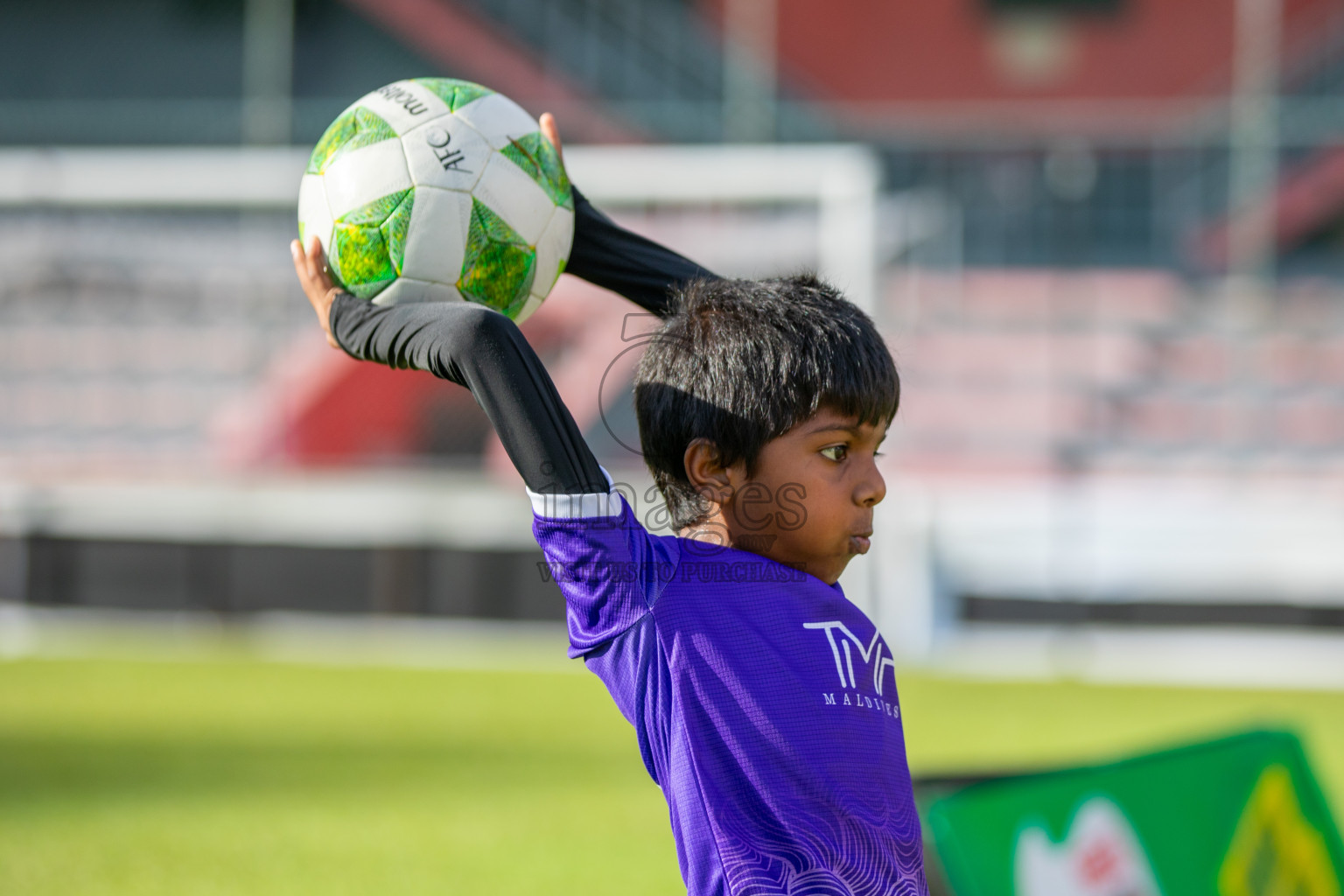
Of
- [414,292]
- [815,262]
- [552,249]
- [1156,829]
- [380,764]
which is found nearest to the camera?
[414,292]

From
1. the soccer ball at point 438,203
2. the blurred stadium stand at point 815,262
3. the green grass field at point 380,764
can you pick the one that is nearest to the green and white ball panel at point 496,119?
the soccer ball at point 438,203

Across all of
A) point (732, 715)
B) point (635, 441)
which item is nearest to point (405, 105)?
point (732, 715)

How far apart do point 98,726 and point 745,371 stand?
510cm

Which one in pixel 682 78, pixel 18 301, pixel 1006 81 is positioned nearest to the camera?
pixel 18 301

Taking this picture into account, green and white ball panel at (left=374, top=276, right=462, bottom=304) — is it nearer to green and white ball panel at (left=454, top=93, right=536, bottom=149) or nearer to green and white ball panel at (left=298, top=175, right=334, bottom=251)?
green and white ball panel at (left=298, top=175, right=334, bottom=251)

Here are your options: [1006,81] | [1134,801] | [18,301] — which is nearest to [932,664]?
[1134,801]

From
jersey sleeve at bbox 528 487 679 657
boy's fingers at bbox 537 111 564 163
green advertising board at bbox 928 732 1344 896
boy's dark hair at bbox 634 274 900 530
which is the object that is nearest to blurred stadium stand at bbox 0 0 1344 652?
green advertising board at bbox 928 732 1344 896

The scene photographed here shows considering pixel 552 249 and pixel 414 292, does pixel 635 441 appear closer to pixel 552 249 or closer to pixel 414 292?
pixel 552 249

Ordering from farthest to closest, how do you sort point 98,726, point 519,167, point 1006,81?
point 1006,81 → point 98,726 → point 519,167

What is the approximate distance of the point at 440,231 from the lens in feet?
6.86

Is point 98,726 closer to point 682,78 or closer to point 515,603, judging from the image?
point 515,603

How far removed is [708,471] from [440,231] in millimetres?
623

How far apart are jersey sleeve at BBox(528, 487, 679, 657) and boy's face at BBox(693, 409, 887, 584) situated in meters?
0.11

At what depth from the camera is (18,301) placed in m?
8.31
